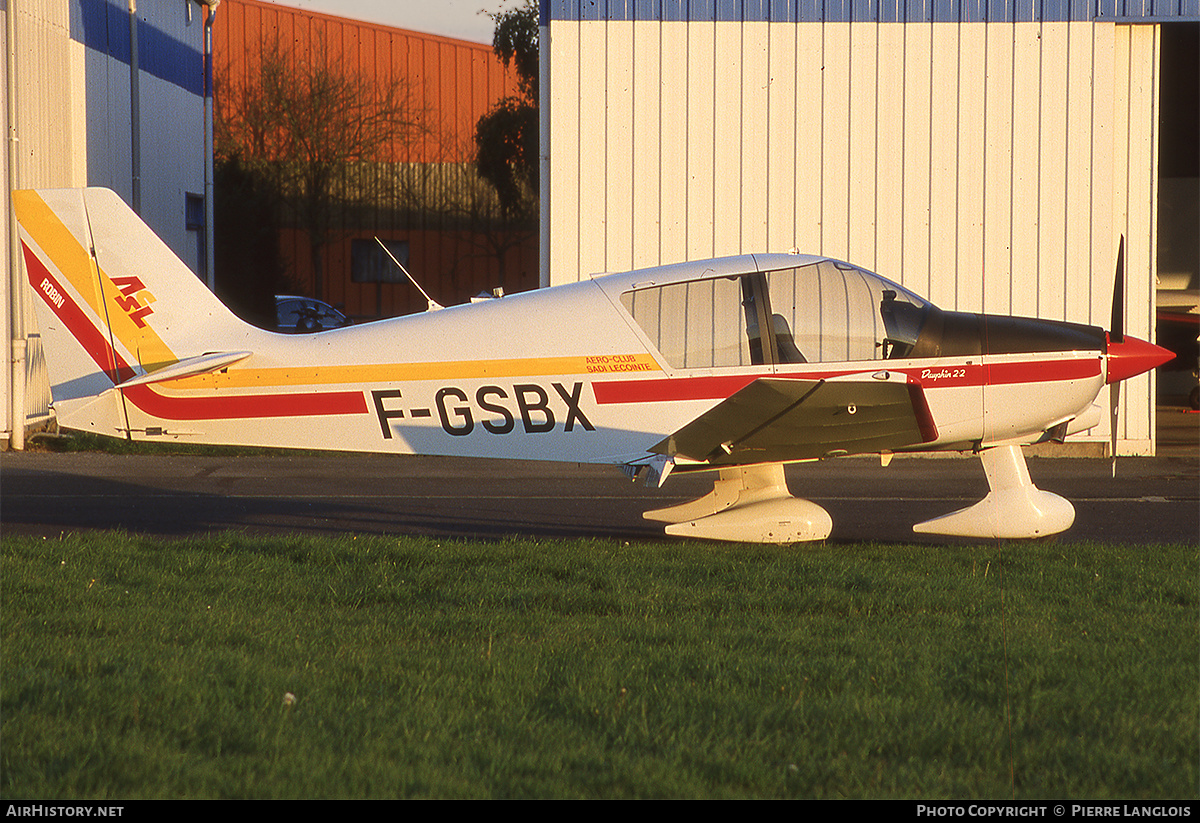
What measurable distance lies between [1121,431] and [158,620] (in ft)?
38.6

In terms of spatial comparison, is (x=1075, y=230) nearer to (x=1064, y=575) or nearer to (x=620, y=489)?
(x=620, y=489)

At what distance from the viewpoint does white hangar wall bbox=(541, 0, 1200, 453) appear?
13.4 m

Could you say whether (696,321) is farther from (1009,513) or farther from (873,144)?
(873,144)

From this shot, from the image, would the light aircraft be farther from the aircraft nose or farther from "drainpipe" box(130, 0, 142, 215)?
"drainpipe" box(130, 0, 142, 215)

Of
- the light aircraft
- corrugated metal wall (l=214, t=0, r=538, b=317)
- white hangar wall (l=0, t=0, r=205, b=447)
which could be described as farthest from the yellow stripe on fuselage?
corrugated metal wall (l=214, t=0, r=538, b=317)

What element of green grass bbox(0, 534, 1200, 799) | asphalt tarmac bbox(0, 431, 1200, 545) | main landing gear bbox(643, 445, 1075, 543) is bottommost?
green grass bbox(0, 534, 1200, 799)

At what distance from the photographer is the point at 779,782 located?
11.8 feet

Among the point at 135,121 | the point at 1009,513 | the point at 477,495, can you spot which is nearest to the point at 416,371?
the point at 477,495

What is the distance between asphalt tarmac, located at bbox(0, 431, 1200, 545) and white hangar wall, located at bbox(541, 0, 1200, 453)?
2.48m

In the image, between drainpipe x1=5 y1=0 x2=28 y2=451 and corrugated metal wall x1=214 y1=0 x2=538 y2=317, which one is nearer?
drainpipe x1=5 y1=0 x2=28 y2=451

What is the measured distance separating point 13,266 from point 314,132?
2758cm

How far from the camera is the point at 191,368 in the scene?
7.52 meters

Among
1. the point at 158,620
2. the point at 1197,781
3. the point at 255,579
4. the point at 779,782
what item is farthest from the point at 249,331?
the point at 1197,781

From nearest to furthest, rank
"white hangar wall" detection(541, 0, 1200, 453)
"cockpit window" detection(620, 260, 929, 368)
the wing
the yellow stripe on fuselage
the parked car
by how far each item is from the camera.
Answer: the wing
"cockpit window" detection(620, 260, 929, 368)
the yellow stripe on fuselage
"white hangar wall" detection(541, 0, 1200, 453)
the parked car
